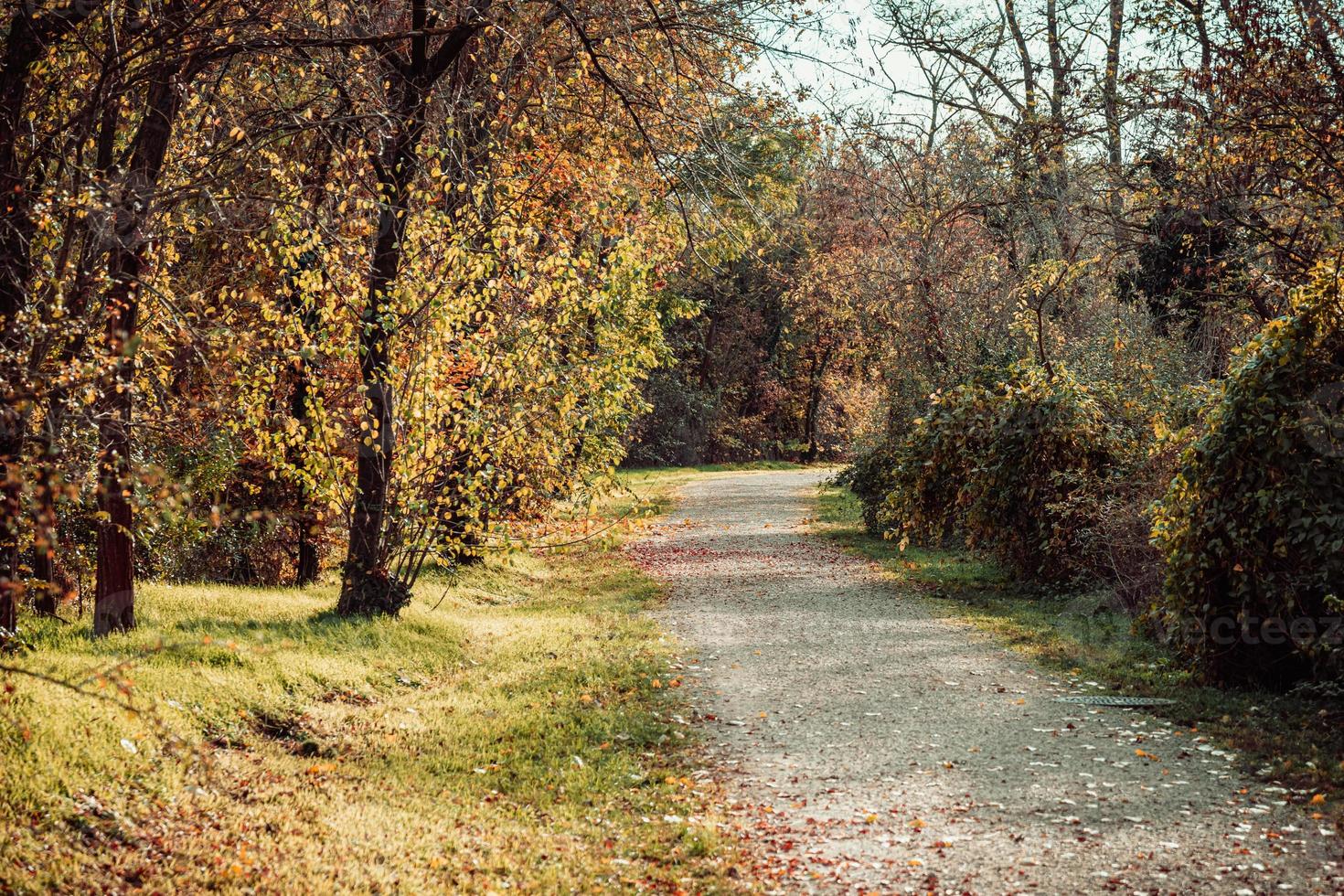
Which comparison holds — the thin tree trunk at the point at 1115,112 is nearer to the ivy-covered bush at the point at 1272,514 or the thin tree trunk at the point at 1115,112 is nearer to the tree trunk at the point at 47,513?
the ivy-covered bush at the point at 1272,514

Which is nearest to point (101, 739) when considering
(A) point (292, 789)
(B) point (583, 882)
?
(A) point (292, 789)

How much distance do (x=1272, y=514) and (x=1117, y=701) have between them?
1.85 m

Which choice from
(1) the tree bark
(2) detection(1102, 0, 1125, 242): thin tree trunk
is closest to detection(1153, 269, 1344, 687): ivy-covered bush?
(2) detection(1102, 0, 1125, 242): thin tree trunk

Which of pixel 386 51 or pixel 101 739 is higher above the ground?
pixel 386 51

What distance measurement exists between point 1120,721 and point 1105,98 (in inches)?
335

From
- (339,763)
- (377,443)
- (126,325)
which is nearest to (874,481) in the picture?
(377,443)

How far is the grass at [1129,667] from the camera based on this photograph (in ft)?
21.7

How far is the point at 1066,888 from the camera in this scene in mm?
4910

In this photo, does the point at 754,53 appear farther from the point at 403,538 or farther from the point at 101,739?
the point at 101,739

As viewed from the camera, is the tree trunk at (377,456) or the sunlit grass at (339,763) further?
the tree trunk at (377,456)

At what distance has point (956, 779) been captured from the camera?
21.5 ft

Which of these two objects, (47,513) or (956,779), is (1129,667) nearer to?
(956,779)

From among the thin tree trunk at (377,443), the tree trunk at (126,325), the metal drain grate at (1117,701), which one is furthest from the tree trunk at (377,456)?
the metal drain grate at (1117,701)

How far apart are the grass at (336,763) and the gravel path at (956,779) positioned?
0.54 metres
